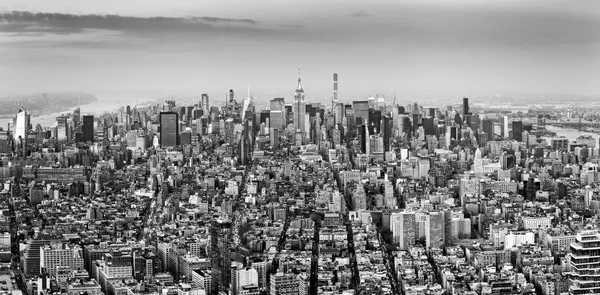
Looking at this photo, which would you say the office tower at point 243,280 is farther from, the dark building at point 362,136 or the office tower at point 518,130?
the dark building at point 362,136

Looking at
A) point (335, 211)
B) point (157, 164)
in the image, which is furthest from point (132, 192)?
point (335, 211)

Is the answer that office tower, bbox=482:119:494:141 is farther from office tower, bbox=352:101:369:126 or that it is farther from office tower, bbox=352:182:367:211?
office tower, bbox=352:182:367:211

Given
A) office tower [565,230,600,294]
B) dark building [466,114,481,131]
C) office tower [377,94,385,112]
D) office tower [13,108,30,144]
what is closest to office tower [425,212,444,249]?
office tower [565,230,600,294]

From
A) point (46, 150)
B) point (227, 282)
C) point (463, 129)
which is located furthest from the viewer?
point (463, 129)

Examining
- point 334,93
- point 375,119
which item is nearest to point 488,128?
point 375,119

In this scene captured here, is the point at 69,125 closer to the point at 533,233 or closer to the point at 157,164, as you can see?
the point at 157,164

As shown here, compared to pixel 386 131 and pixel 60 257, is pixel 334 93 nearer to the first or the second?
pixel 386 131
